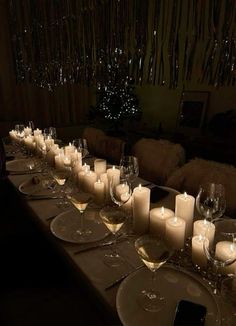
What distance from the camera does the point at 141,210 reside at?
3.40 ft

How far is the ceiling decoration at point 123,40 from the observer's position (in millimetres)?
2361

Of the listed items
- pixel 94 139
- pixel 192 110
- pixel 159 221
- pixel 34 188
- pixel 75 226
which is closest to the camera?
pixel 159 221

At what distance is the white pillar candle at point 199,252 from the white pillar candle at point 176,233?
0.18 ft

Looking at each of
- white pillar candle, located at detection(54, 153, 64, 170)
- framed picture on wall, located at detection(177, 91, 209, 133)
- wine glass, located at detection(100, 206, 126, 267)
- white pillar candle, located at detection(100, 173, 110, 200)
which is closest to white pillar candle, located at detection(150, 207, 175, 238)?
wine glass, located at detection(100, 206, 126, 267)

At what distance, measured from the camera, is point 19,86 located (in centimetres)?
440

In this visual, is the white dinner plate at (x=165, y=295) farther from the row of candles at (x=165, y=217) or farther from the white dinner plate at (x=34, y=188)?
the white dinner plate at (x=34, y=188)

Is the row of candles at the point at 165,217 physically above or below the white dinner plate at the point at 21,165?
above

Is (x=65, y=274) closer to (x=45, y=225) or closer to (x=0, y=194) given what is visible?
(x=45, y=225)

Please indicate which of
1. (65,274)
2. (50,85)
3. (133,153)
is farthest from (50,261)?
(50,85)

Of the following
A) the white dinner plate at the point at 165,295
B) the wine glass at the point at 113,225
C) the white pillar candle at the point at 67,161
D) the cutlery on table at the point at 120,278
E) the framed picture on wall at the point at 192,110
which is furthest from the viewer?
the framed picture on wall at the point at 192,110

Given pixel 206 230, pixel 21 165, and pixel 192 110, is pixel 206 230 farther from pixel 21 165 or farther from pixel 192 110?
pixel 192 110

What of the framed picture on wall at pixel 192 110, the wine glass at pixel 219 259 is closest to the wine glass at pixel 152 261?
the wine glass at pixel 219 259

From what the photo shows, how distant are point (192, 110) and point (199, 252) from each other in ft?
9.22

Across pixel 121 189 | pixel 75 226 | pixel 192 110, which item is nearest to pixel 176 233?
pixel 121 189
